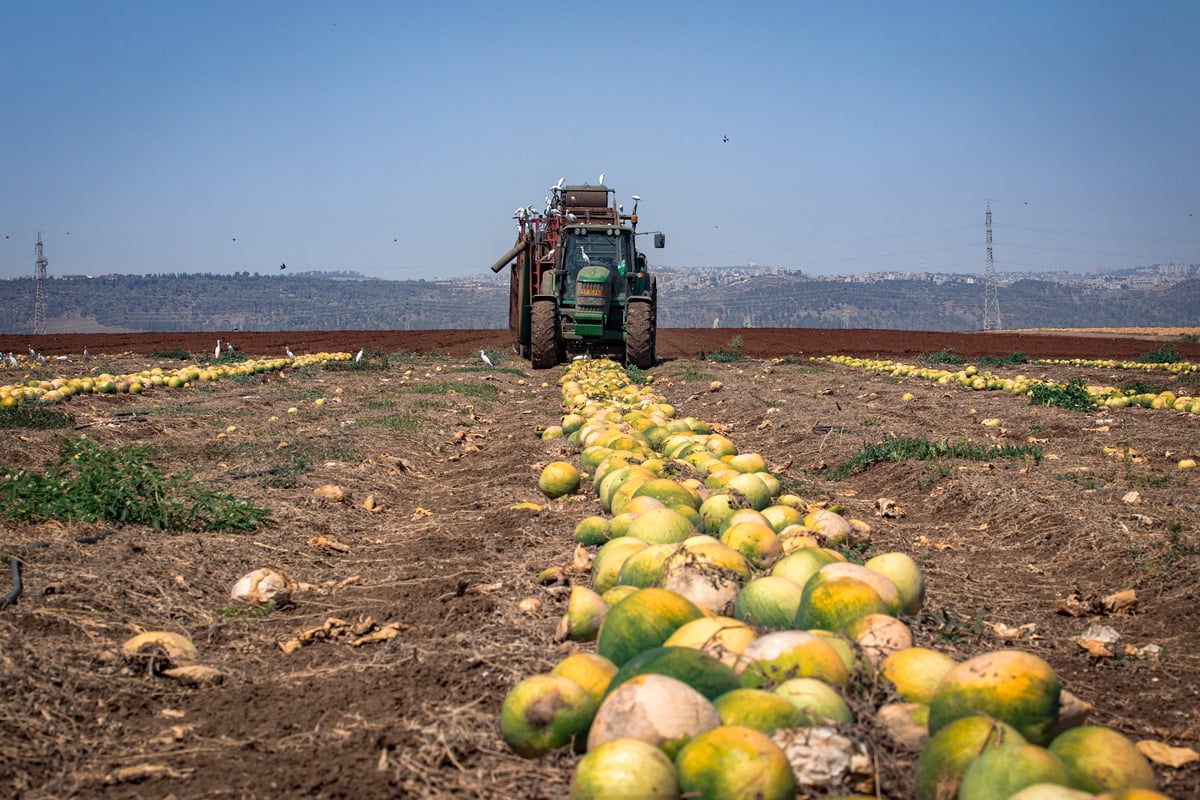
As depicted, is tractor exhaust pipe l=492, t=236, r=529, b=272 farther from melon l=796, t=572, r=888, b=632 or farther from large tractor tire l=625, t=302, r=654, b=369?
melon l=796, t=572, r=888, b=632

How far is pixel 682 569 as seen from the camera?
445 cm

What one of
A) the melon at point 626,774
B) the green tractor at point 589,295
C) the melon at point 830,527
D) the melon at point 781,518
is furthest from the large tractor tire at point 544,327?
the melon at point 626,774

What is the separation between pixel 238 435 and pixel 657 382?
36.1 feet

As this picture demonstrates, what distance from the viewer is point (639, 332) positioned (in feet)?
78.1

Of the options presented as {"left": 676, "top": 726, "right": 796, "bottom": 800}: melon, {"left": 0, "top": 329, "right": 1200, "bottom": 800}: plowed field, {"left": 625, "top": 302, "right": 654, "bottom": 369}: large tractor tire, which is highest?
{"left": 625, "top": 302, "right": 654, "bottom": 369}: large tractor tire

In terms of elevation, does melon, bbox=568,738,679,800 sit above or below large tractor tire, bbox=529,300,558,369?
below

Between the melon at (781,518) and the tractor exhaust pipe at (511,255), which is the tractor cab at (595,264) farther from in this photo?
the melon at (781,518)

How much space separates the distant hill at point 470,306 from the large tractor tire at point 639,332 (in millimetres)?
101039

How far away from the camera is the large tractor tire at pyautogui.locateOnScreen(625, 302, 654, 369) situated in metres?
23.8

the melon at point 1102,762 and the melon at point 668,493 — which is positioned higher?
the melon at point 668,493

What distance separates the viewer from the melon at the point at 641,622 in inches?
145

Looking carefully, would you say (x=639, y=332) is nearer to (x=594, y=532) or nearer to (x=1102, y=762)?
(x=594, y=532)

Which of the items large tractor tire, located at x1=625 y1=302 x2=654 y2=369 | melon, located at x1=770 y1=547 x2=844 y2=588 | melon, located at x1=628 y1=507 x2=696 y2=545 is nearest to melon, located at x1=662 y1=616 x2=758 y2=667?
melon, located at x1=770 y1=547 x2=844 y2=588

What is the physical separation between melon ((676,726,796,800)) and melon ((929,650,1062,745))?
0.69 meters
